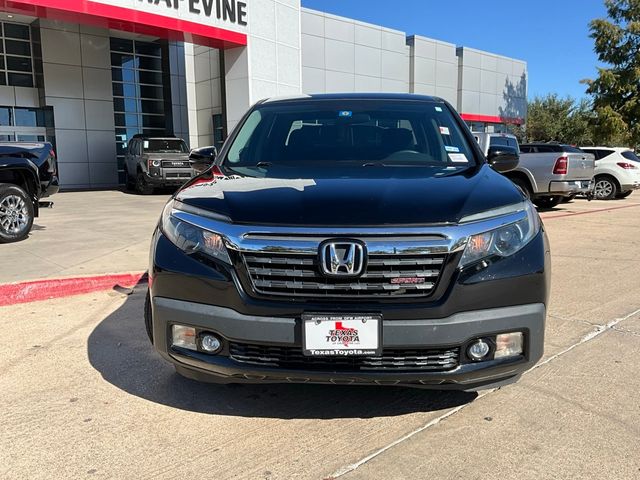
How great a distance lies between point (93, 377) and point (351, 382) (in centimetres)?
190

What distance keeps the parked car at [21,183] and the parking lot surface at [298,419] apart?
4247mm

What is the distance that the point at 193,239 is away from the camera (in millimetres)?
2621

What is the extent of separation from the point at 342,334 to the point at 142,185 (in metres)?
17.5

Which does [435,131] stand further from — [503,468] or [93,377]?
[93,377]

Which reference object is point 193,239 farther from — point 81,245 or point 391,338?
point 81,245

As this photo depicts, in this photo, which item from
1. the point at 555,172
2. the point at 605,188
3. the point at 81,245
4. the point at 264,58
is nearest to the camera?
the point at 81,245

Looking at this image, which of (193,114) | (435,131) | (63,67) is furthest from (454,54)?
(435,131)

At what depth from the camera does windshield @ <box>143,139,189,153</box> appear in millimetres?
18516

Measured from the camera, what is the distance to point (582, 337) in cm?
413

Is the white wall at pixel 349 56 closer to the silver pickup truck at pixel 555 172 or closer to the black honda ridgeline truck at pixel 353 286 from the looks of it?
the silver pickup truck at pixel 555 172

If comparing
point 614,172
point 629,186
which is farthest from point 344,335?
point 629,186

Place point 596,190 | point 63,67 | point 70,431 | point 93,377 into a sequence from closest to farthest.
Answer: point 70,431
point 93,377
point 596,190
point 63,67

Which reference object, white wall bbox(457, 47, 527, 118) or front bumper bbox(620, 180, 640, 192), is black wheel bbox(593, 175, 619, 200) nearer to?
front bumper bbox(620, 180, 640, 192)

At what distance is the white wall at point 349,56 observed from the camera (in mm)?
27703
